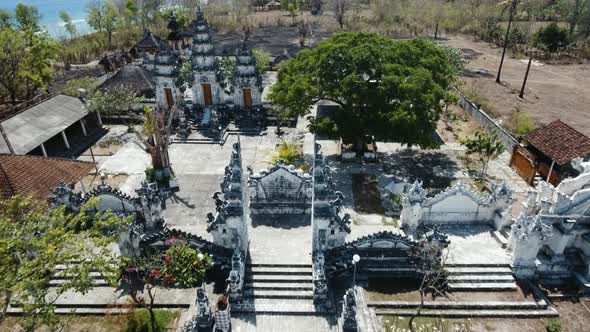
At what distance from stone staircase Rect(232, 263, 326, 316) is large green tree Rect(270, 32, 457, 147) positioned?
11.4m

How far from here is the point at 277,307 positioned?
17422mm

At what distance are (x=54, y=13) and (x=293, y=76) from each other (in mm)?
160736

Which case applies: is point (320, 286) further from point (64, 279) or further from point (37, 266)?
point (64, 279)

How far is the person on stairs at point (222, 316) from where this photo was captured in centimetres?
1591

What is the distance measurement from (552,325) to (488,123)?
21.3 metres

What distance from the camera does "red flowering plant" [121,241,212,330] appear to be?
17.2 meters

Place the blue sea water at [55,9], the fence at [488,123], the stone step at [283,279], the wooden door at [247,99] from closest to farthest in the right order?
the stone step at [283,279], the fence at [488,123], the wooden door at [247,99], the blue sea water at [55,9]

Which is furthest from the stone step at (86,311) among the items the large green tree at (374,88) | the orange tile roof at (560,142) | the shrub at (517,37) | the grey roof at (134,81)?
the shrub at (517,37)

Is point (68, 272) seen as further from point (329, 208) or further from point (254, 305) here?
point (329, 208)

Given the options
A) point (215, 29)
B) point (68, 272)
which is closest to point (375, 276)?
point (68, 272)

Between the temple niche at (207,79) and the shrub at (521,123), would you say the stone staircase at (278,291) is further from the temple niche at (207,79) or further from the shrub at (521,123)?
the shrub at (521,123)

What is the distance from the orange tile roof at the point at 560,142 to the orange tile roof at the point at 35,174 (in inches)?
1171

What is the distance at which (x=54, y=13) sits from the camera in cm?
15075

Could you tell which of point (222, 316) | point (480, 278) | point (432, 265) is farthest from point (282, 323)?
point (480, 278)
